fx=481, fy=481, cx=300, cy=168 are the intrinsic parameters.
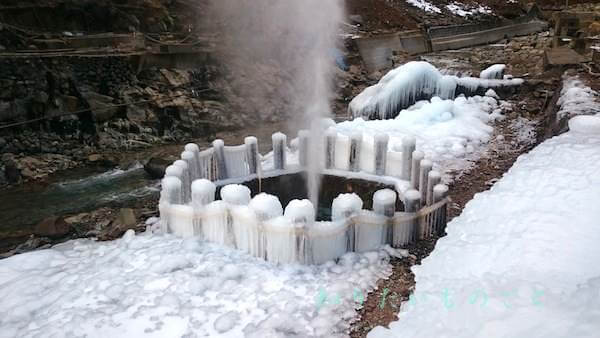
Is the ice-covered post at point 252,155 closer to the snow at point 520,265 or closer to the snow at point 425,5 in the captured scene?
the snow at point 520,265

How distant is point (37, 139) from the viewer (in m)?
13.2

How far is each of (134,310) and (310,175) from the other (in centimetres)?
386

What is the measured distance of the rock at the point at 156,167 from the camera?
1166 centimetres

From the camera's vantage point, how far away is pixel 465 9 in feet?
97.3

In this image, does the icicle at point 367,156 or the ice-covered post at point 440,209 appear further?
the icicle at point 367,156

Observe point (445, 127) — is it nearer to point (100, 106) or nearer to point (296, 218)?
point (296, 218)

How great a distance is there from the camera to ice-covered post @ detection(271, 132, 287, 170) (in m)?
7.56

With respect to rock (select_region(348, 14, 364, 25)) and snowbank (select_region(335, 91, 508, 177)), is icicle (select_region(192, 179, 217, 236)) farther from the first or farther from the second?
rock (select_region(348, 14, 364, 25))

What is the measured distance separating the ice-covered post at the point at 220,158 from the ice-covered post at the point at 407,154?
2672 millimetres

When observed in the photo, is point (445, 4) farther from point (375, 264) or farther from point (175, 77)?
point (375, 264)

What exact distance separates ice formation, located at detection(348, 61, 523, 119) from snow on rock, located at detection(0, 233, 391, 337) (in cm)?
656

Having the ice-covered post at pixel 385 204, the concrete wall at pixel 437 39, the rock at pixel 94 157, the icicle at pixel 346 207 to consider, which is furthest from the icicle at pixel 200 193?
the concrete wall at pixel 437 39

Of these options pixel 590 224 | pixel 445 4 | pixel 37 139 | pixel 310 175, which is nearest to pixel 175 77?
pixel 37 139

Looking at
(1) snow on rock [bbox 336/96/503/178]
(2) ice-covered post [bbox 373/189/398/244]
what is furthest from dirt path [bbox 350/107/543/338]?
(2) ice-covered post [bbox 373/189/398/244]
